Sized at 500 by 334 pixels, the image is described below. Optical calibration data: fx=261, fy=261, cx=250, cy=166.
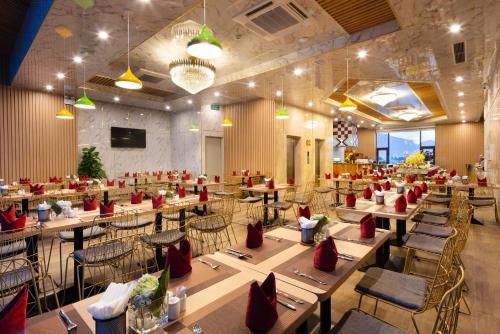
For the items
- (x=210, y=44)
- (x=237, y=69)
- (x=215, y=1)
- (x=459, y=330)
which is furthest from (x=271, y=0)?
(x=459, y=330)

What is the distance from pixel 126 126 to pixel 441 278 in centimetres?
1062

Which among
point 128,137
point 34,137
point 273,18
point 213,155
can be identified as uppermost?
point 273,18

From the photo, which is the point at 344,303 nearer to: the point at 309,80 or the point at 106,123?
the point at 309,80

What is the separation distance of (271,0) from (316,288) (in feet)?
12.0

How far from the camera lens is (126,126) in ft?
33.3

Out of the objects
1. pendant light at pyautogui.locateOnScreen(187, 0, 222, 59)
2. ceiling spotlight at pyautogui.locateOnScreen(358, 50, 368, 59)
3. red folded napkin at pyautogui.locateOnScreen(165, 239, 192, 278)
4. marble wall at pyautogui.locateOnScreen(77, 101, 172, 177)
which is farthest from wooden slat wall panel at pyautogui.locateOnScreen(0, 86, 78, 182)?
ceiling spotlight at pyautogui.locateOnScreen(358, 50, 368, 59)

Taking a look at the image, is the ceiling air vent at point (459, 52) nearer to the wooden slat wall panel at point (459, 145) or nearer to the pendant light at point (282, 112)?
the pendant light at point (282, 112)

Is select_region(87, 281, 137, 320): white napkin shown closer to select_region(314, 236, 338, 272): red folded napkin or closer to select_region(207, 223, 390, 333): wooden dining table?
select_region(207, 223, 390, 333): wooden dining table

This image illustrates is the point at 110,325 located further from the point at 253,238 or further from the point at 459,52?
the point at 459,52

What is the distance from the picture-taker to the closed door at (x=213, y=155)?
34.4 ft

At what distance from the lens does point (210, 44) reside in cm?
267

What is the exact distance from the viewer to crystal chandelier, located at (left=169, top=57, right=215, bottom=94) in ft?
12.5

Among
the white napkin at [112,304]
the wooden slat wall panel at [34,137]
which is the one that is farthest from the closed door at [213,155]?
the white napkin at [112,304]

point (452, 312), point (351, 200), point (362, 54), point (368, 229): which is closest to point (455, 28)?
point (362, 54)
